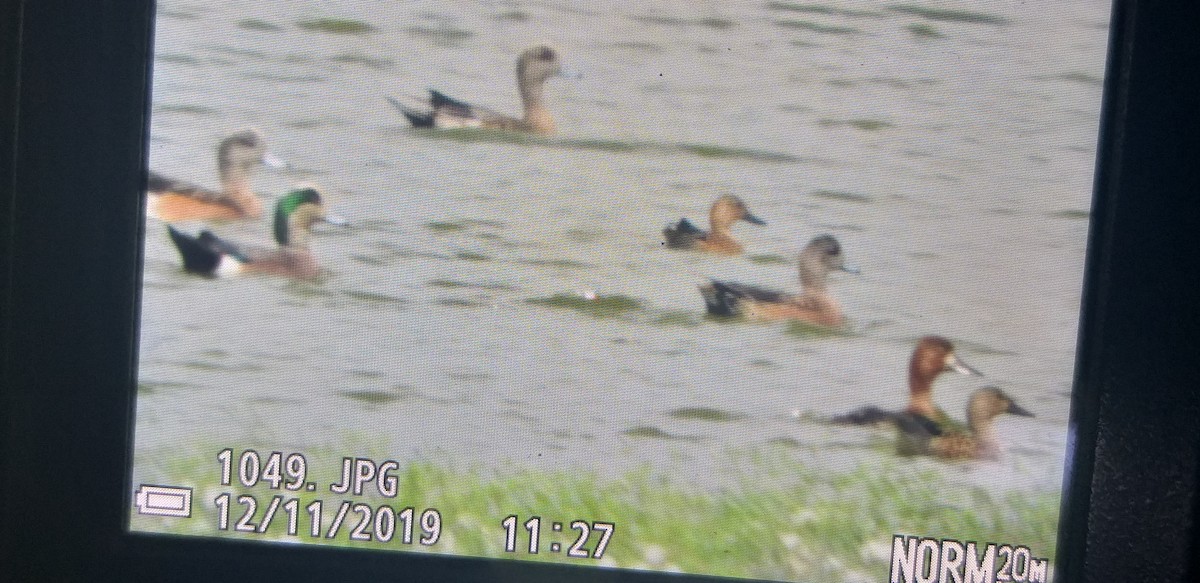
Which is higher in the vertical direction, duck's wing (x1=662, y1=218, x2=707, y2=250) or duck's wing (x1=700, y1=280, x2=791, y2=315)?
duck's wing (x1=662, y1=218, x2=707, y2=250)

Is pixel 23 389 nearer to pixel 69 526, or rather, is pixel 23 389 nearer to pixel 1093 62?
pixel 69 526

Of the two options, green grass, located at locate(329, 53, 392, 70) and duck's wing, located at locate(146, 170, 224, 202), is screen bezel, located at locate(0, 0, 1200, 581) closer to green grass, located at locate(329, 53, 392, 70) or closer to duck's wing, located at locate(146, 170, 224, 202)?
duck's wing, located at locate(146, 170, 224, 202)

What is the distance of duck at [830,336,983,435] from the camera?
4.67 feet

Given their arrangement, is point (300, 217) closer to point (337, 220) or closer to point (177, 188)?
point (337, 220)

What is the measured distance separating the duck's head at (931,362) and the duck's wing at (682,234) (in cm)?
30

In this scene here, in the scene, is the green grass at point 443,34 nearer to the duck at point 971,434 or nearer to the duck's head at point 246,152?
the duck's head at point 246,152

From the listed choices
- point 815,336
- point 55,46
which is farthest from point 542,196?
point 55,46

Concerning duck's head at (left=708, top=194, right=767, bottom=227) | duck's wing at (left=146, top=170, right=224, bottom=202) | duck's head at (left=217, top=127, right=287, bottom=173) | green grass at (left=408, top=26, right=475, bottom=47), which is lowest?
duck's head at (left=708, top=194, right=767, bottom=227)

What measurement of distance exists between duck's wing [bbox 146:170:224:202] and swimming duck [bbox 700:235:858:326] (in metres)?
0.60

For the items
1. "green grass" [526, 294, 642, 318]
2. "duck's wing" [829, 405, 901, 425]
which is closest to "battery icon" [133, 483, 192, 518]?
"green grass" [526, 294, 642, 318]

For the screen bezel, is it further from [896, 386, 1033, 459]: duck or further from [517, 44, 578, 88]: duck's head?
[517, 44, 578, 88]: duck's head

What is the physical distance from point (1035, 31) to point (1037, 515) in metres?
0.59

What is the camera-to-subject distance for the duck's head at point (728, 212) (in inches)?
55.2

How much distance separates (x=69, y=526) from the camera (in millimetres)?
1428
